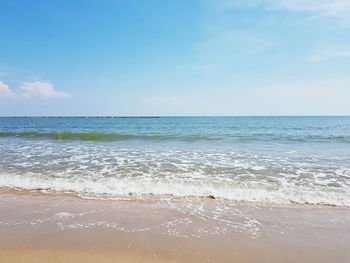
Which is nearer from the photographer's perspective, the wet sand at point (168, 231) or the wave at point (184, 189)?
the wet sand at point (168, 231)

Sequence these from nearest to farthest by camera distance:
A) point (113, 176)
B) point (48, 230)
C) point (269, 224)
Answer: point (48, 230)
point (269, 224)
point (113, 176)

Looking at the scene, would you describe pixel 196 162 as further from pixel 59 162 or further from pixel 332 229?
pixel 332 229

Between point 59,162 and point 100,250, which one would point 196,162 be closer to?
point 59,162

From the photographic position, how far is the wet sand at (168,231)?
4.14 m

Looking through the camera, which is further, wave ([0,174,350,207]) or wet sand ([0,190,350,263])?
wave ([0,174,350,207])

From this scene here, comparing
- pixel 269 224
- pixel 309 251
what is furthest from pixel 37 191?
pixel 309 251

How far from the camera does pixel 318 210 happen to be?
630cm

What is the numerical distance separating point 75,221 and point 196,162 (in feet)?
23.7

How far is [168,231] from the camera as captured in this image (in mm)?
5023

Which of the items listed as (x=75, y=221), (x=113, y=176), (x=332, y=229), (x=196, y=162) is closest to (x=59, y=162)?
(x=113, y=176)

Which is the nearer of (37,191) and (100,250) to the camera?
(100,250)

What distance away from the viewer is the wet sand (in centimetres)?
414

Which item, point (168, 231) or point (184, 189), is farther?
point (184, 189)

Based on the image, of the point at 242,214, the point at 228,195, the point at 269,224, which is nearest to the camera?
the point at 269,224
